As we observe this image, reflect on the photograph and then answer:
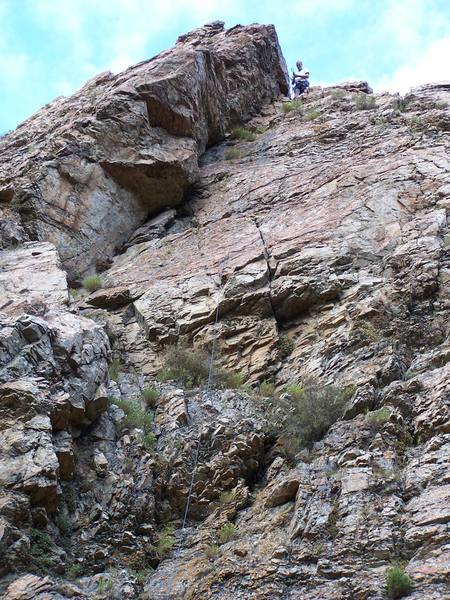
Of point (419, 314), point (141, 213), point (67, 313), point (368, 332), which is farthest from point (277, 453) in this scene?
point (141, 213)

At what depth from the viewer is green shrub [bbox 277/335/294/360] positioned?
39.0 feet

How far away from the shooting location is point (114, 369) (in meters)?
12.1

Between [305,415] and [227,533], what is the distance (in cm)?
206

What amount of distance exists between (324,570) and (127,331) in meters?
7.15

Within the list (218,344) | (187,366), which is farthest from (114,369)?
(218,344)

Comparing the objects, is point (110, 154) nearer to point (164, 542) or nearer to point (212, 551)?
point (164, 542)

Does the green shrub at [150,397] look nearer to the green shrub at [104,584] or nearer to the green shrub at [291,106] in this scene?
the green shrub at [104,584]

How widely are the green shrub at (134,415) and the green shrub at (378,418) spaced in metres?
3.37

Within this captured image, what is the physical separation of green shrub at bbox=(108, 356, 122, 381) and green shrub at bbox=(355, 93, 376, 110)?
10.7m

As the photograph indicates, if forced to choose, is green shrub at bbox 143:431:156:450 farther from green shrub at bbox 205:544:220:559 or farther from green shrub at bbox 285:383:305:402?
green shrub at bbox 285:383:305:402

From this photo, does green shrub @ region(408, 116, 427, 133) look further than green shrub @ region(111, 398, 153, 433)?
Yes

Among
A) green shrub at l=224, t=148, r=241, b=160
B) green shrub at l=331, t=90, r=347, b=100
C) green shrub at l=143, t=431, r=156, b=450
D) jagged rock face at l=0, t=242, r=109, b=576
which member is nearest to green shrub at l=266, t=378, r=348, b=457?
green shrub at l=143, t=431, r=156, b=450

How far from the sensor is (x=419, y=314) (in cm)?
1095

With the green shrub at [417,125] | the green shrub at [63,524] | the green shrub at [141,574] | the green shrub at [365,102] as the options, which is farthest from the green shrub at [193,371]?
the green shrub at [365,102]
